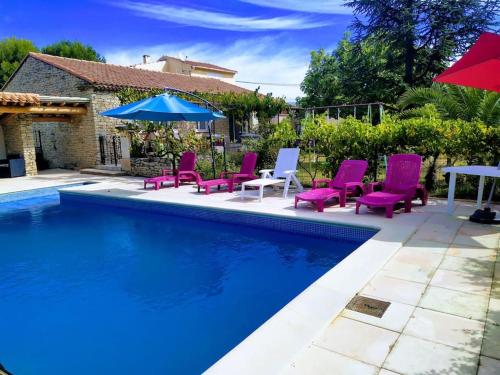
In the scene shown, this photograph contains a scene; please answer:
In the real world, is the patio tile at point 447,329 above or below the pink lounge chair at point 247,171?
below

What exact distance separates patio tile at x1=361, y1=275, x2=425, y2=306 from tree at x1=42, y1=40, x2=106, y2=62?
40.7m

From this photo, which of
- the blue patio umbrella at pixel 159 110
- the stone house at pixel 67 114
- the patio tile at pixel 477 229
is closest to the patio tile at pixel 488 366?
the patio tile at pixel 477 229

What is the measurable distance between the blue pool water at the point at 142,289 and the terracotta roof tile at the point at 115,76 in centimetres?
1178

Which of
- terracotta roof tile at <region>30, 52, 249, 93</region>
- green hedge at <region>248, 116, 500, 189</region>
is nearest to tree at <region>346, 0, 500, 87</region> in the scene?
terracotta roof tile at <region>30, 52, 249, 93</region>

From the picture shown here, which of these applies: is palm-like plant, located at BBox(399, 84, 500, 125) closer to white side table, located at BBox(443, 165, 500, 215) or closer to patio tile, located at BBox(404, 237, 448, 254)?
white side table, located at BBox(443, 165, 500, 215)

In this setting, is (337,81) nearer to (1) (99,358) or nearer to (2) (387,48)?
(2) (387,48)

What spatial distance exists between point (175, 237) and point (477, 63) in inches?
239

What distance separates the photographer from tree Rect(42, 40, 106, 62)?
37250 mm

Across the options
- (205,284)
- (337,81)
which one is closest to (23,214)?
(205,284)

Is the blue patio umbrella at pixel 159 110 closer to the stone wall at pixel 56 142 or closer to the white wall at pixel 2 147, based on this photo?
the stone wall at pixel 56 142

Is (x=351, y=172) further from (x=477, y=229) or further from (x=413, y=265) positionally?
(x=413, y=265)

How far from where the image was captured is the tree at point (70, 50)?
122 feet

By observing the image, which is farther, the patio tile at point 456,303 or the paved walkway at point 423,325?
the patio tile at point 456,303

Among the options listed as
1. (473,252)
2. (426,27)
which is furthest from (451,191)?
(426,27)
